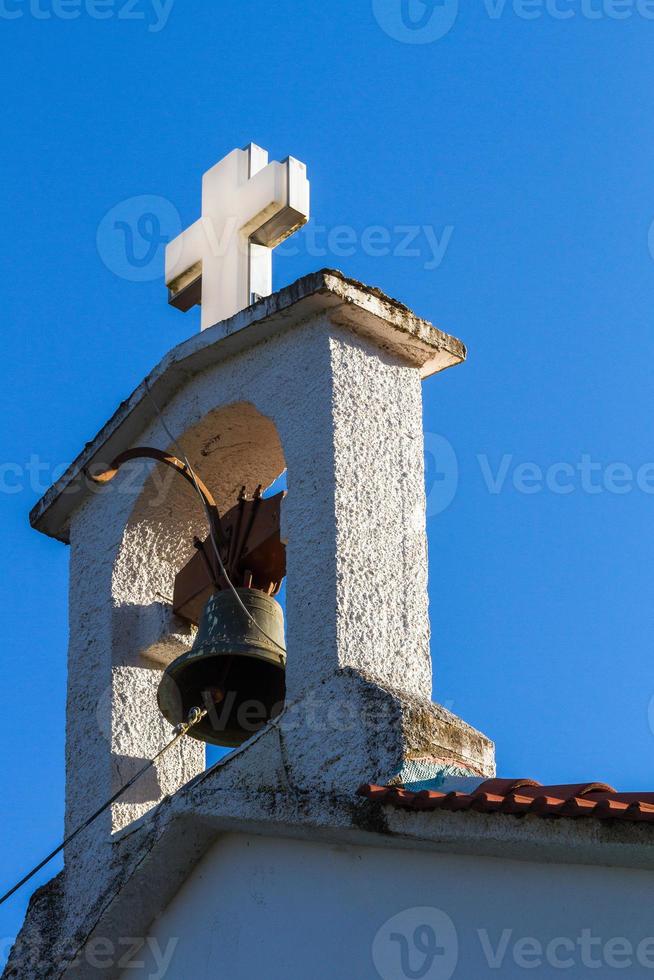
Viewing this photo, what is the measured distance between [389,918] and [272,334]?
2.03 m

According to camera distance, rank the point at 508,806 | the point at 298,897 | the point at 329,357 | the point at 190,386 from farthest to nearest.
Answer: the point at 190,386
the point at 329,357
the point at 298,897
the point at 508,806

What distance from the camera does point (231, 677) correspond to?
5.90 metres

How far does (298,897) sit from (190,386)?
1.93 metres

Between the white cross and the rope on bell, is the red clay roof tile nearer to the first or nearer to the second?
the rope on bell

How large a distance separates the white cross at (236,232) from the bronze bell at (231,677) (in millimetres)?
1074

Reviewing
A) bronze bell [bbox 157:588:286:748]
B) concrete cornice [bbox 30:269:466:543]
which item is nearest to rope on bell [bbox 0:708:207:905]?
bronze bell [bbox 157:588:286:748]

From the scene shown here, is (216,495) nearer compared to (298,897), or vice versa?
(298,897)

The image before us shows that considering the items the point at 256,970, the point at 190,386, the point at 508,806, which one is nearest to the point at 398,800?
the point at 508,806

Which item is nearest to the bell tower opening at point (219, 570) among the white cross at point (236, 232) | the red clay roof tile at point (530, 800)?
the white cross at point (236, 232)

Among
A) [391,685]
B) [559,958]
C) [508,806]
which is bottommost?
[559,958]

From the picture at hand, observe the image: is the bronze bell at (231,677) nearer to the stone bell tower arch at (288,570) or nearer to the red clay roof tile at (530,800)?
the stone bell tower arch at (288,570)

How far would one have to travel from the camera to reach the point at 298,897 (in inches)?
195

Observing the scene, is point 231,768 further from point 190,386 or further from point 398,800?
point 190,386

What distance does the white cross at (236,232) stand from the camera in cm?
638
